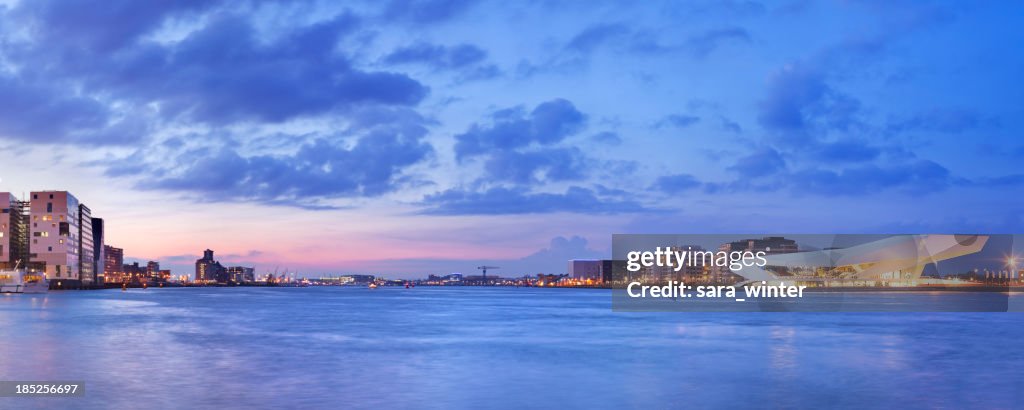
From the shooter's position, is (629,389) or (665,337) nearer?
(629,389)

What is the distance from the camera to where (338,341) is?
43.6 meters

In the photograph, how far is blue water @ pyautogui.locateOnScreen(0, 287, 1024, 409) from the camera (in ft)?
77.0

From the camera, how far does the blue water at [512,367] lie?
23469 mm

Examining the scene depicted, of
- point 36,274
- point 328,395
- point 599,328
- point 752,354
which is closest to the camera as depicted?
point 328,395

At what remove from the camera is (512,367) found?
31766mm

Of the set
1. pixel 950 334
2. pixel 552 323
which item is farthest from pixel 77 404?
pixel 950 334

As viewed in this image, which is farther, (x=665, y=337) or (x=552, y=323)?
(x=552, y=323)

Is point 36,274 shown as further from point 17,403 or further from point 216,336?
point 17,403

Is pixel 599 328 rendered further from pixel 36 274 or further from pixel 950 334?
pixel 36 274

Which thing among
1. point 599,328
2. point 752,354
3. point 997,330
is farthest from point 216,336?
point 997,330

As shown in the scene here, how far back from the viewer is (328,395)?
24.0 m

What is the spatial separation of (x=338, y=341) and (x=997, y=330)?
147 feet

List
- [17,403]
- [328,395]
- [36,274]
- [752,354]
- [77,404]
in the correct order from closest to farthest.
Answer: [17,403]
[77,404]
[328,395]
[752,354]
[36,274]

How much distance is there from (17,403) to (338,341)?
77.3 ft
